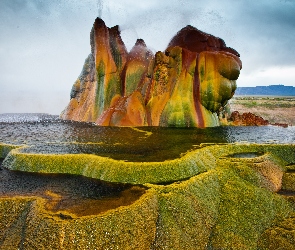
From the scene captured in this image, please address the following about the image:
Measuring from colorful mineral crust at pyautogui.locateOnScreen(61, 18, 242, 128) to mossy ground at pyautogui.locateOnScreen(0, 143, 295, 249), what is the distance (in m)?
21.7

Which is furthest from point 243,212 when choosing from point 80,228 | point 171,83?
point 171,83

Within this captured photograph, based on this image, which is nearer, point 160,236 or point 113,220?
point 113,220

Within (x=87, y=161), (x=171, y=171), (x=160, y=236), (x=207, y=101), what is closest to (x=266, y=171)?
(x=171, y=171)

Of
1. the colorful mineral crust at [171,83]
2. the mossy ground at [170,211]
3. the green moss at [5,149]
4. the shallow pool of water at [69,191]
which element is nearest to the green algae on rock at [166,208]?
the mossy ground at [170,211]

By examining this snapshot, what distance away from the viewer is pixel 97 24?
53656mm

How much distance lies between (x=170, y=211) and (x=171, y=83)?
108 ft

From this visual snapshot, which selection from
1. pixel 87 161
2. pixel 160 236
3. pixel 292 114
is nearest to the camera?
pixel 160 236

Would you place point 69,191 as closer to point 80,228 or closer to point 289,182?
point 80,228

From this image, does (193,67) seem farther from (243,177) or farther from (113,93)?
(243,177)

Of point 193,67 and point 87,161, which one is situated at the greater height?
point 193,67

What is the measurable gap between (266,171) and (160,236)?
38.0ft

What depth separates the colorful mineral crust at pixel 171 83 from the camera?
148 feet

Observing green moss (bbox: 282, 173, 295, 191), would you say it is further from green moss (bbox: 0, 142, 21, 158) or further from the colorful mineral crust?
green moss (bbox: 0, 142, 21, 158)

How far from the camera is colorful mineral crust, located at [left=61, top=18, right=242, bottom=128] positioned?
4516 centimetres
